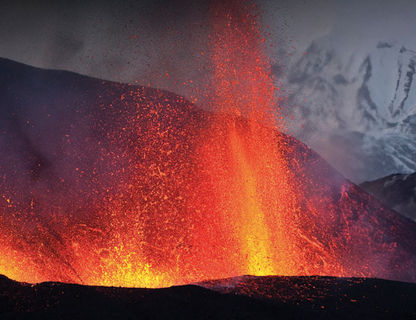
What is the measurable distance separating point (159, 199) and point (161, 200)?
0.26ft

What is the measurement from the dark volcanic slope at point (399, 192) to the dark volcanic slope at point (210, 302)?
48948mm

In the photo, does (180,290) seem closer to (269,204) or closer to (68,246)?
(68,246)

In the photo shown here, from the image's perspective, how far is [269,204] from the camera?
47.5 feet

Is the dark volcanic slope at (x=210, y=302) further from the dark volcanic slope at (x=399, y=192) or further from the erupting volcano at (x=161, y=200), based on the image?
the dark volcanic slope at (x=399, y=192)

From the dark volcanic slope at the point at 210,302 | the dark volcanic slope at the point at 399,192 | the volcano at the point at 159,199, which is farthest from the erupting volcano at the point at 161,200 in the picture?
the dark volcanic slope at the point at 399,192

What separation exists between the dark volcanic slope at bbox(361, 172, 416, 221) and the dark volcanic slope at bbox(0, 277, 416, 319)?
48.9 m

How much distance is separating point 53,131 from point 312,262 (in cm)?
1017

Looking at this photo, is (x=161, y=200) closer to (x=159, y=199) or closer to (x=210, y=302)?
(x=159, y=199)

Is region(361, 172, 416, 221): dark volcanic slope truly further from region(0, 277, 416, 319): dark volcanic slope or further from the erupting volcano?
region(0, 277, 416, 319): dark volcanic slope

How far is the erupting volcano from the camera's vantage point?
35.6 ft

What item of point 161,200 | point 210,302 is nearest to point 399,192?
point 161,200

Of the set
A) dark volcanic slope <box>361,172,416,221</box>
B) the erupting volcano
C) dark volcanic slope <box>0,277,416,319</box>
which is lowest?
dark volcanic slope <box>0,277,416,319</box>

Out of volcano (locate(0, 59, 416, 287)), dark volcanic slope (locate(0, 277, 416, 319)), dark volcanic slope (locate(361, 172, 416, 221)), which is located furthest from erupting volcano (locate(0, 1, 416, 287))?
dark volcanic slope (locate(361, 172, 416, 221))

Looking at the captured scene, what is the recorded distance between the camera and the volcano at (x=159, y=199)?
10.9 meters
